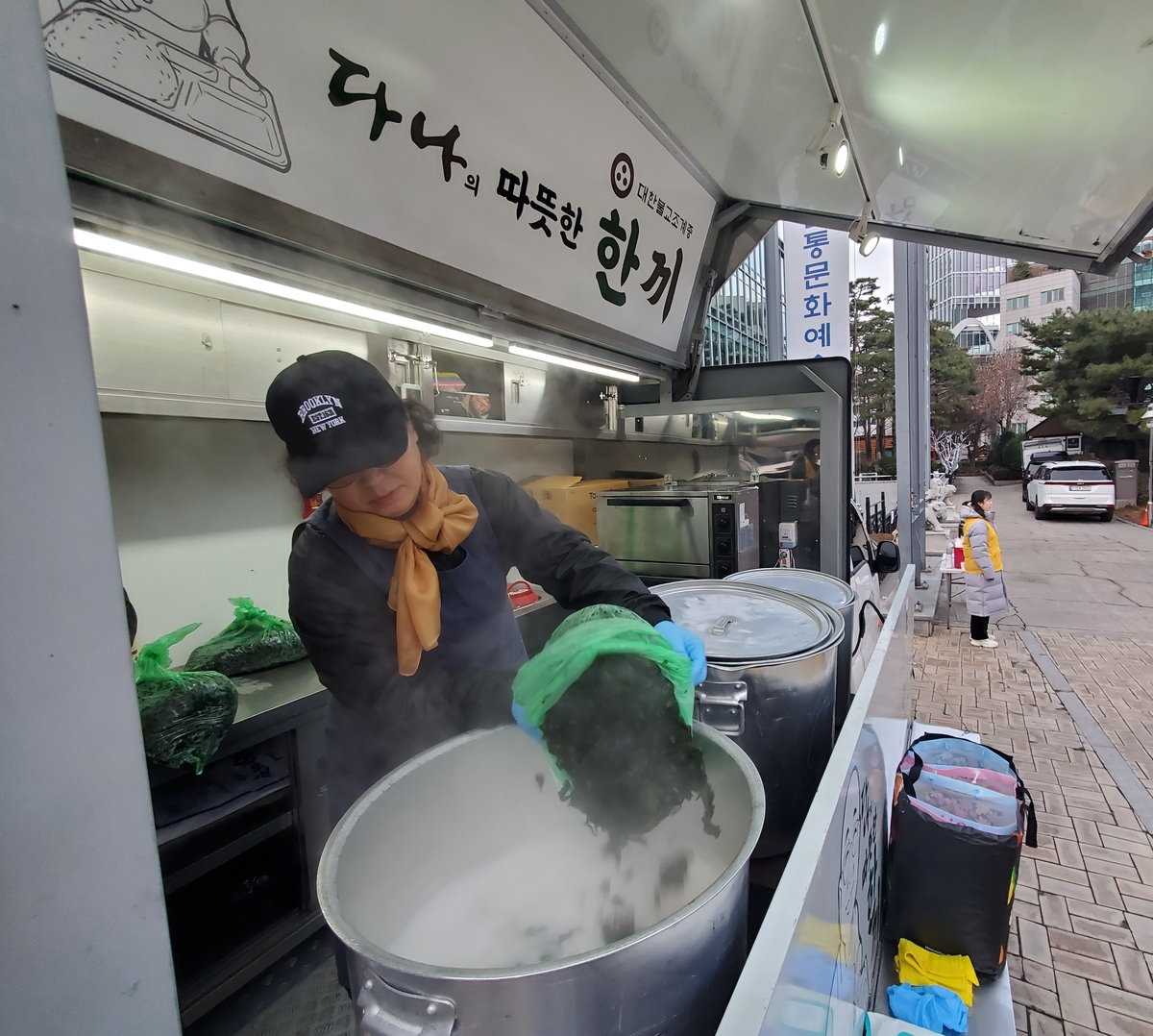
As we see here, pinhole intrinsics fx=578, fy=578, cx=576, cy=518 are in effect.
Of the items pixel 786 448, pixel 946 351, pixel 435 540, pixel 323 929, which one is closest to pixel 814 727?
pixel 435 540

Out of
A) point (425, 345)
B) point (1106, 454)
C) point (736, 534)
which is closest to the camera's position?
point (425, 345)

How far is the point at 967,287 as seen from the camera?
3850cm

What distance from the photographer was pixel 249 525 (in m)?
1.20

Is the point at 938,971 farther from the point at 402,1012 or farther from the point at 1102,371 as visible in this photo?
the point at 1102,371

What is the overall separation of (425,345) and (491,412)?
23cm

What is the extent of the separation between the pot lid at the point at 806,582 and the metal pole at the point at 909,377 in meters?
6.32

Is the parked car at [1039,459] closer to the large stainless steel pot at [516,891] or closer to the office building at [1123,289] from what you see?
the office building at [1123,289]

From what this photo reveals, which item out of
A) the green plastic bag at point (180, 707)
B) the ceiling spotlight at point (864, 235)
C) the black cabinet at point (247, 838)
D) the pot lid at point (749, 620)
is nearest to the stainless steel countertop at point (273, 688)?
the black cabinet at point (247, 838)

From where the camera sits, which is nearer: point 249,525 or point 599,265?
point 249,525

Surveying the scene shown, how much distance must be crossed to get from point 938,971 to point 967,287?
47.3 metres

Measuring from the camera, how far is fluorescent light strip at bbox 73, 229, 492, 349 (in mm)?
866

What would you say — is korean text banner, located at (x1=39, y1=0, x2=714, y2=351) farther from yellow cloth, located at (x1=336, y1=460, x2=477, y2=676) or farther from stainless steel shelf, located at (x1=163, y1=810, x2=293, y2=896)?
stainless steel shelf, located at (x1=163, y1=810, x2=293, y2=896)

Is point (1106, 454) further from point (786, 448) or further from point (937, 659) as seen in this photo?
point (786, 448)

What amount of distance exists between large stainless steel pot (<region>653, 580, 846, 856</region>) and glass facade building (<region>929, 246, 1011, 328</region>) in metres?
42.6
